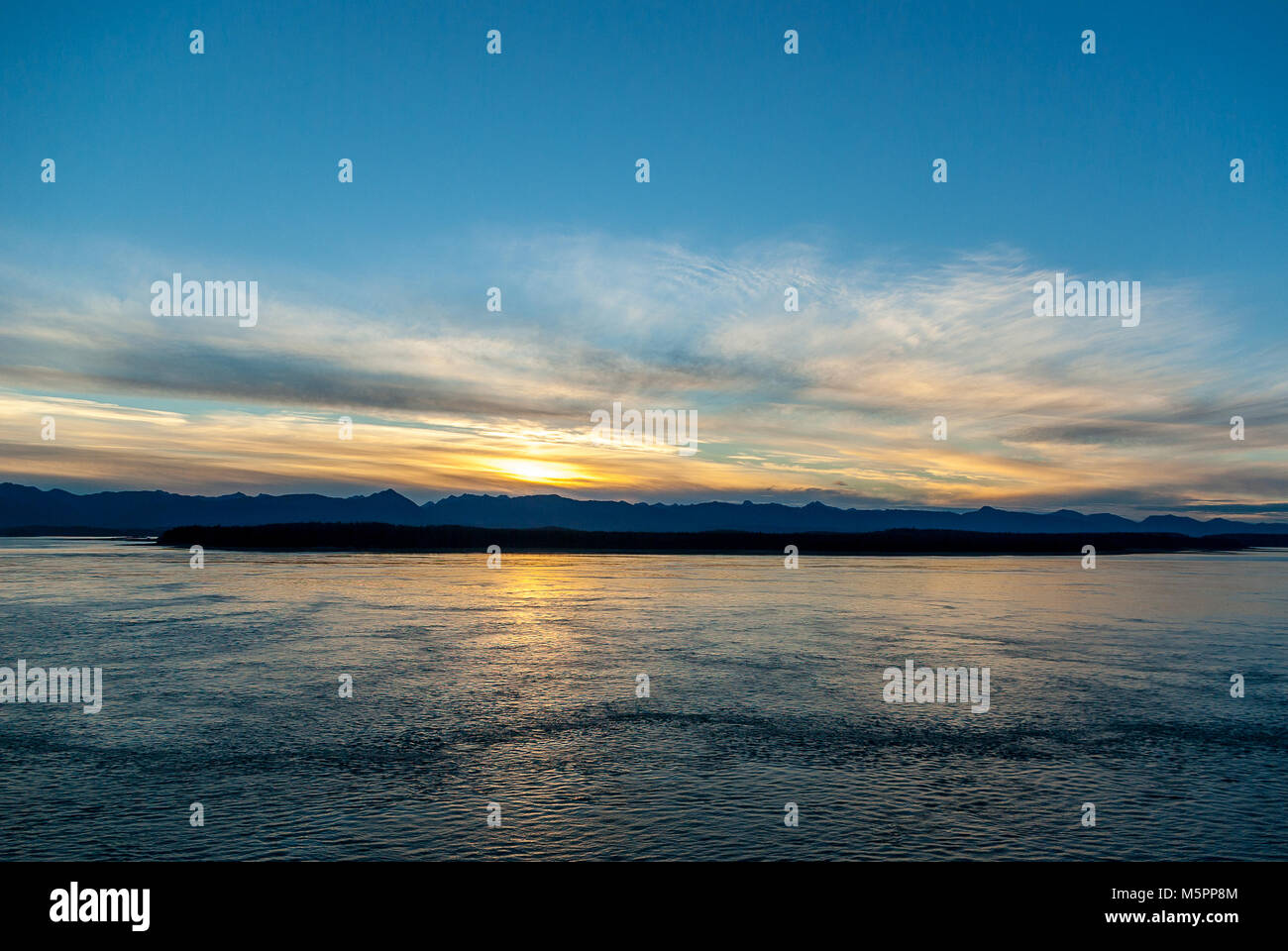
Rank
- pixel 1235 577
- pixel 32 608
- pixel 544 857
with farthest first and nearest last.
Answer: pixel 1235 577 → pixel 32 608 → pixel 544 857

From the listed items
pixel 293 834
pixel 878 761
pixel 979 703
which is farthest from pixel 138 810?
pixel 979 703

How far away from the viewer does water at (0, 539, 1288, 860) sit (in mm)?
8875

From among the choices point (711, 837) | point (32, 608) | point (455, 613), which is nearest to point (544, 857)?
point (711, 837)

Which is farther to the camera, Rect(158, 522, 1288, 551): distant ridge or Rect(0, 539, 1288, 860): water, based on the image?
Rect(158, 522, 1288, 551): distant ridge

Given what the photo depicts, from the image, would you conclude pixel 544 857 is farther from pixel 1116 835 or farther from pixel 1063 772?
pixel 1063 772

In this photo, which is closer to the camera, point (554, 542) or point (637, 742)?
point (637, 742)

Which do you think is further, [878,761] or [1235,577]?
[1235,577]

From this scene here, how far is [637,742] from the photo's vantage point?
40.8 feet

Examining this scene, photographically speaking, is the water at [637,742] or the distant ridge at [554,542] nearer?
the water at [637,742]

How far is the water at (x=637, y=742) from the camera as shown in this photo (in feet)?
29.1
